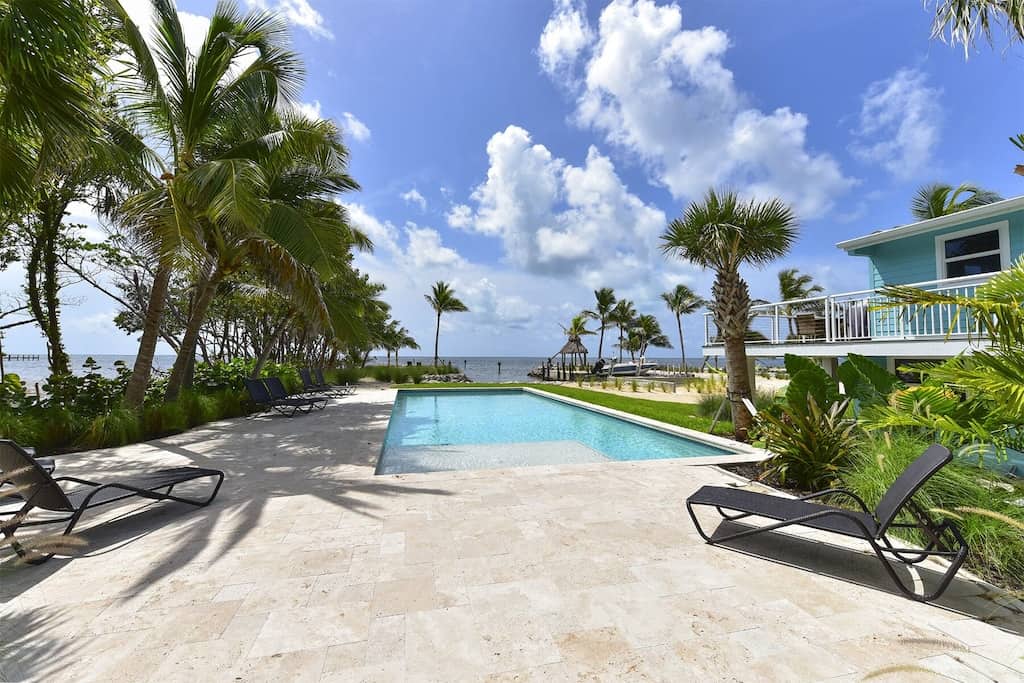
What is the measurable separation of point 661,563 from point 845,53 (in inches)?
521

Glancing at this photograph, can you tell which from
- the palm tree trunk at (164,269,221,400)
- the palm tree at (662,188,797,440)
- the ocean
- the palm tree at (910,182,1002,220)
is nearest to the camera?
the palm tree at (662,188,797,440)

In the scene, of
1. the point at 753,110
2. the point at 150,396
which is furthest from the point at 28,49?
the point at 753,110

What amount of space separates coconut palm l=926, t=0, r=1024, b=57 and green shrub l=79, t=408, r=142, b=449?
13397 millimetres

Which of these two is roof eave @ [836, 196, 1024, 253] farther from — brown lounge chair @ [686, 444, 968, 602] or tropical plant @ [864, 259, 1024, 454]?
brown lounge chair @ [686, 444, 968, 602]

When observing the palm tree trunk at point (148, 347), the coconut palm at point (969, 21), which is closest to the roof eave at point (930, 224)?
the coconut palm at point (969, 21)

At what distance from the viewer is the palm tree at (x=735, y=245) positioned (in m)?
7.87

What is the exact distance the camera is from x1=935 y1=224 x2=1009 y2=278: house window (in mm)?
9172

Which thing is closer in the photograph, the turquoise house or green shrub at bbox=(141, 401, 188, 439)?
green shrub at bbox=(141, 401, 188, 439)

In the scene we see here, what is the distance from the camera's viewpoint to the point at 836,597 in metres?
2.80

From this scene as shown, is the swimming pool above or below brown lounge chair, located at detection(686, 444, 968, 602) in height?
below

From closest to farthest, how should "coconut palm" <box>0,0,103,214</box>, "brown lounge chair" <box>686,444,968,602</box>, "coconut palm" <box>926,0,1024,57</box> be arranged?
"brown lounge chair" <box>686,444,968,602</box> < "coconut palm" <box>0,0,103,214</box> < "coconut palm" <box>926,0,1024,57</box>

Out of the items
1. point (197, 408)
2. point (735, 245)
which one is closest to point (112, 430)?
point (197, 408)

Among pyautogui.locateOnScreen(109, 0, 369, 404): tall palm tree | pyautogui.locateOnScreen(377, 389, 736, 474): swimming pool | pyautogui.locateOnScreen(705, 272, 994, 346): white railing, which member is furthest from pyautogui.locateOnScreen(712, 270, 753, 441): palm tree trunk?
pyautogui.locateOnScreen(109, 0, 369, 404): tall palm tree

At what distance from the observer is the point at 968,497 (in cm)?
344
